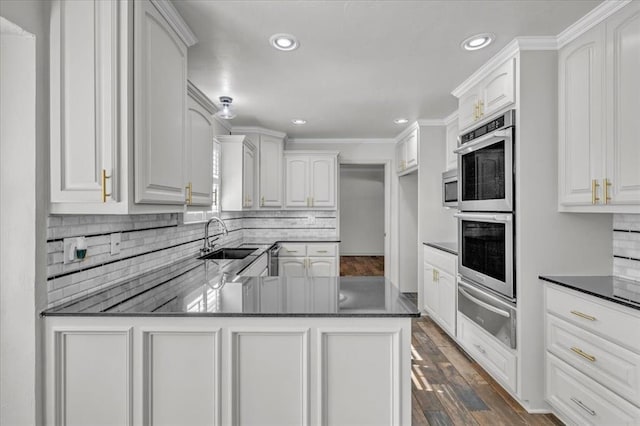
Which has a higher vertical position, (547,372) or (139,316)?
(139,316)

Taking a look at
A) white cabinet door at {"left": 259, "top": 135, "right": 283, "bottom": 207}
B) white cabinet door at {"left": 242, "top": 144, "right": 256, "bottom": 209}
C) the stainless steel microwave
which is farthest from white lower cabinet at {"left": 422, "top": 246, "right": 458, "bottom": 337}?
white cabinet door at {"left": 242, "top": 144, "right": 256, "bottom": 209}

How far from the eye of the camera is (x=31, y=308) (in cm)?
140

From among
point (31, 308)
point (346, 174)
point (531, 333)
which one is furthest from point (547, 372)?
point (346, 174)

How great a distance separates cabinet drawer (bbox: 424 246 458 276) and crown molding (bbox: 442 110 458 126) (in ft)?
4.94

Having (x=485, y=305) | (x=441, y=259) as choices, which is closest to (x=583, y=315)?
(x=485, y=305)

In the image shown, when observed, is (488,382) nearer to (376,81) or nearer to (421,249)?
(421,249)

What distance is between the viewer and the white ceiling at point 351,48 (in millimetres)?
1925

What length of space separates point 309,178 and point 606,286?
3.63 m

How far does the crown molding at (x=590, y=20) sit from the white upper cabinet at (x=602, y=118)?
29 mm

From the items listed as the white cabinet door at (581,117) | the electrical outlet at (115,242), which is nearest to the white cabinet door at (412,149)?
the white cabinet door at (581,117)

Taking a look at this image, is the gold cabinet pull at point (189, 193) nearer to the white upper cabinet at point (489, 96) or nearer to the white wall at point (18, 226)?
the white wall at point (18, 226)

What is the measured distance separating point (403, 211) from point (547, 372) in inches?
130

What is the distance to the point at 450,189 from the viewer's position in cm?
374

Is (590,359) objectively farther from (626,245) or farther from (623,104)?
(623,104)
